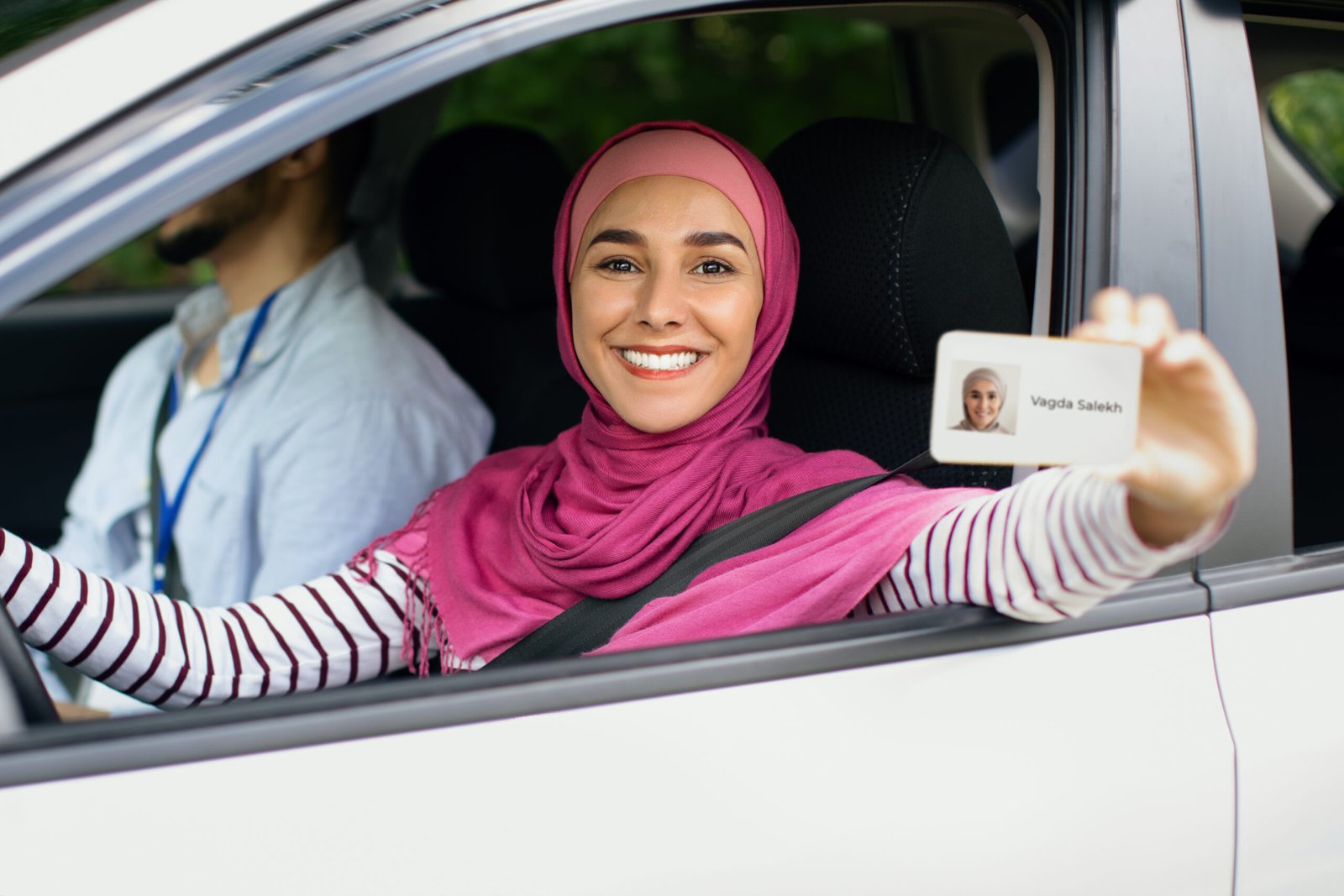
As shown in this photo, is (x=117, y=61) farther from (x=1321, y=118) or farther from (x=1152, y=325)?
(x=1321, y=118)

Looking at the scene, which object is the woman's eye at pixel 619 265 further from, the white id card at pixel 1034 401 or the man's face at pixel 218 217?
the man's face at pixel 218 217

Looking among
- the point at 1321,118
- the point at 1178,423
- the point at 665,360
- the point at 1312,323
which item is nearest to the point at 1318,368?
the point at 1312,323

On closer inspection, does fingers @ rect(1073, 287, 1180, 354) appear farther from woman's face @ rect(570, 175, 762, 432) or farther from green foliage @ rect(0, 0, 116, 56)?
green foliage @ rect(0, 0, 116, 56)

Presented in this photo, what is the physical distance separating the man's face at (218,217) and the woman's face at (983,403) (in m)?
1.90

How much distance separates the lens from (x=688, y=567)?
154 cm

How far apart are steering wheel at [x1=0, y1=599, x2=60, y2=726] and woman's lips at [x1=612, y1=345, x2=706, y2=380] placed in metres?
0.80

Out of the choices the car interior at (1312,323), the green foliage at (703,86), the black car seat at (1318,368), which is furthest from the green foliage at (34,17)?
the green foliage at (703,86)

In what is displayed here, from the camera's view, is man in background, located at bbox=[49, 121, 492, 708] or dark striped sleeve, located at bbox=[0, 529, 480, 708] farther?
man in background, located at bbox=[49, 121, 492, 708]

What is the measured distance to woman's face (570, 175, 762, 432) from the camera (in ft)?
5.34

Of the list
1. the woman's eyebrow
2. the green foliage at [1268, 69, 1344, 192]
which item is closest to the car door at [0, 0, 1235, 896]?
the woman's eyebrow

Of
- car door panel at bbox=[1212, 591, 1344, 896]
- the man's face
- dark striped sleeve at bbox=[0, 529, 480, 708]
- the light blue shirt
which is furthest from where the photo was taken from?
the man's face

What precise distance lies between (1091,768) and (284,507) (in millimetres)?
1514

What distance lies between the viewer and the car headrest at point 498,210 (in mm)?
2717

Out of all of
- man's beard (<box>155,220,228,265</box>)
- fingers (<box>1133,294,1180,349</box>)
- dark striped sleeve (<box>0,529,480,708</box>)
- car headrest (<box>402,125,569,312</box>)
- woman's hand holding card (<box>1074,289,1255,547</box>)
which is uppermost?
A: car headrest (<box>402,125,569,312</box>)
